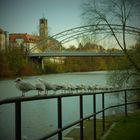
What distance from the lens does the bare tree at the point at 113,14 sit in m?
7.55

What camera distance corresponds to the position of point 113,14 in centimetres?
777

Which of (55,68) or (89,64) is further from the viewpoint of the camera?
(89,64)

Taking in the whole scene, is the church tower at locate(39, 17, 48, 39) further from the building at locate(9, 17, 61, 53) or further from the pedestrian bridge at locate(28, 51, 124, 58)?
the pedestrian bridge at locate(28, 51, 124, 58)

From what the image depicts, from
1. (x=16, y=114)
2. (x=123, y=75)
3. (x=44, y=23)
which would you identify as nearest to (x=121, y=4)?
(x=123, y=75)

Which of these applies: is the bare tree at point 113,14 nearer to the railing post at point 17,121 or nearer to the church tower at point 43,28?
the church tower at point 43,28

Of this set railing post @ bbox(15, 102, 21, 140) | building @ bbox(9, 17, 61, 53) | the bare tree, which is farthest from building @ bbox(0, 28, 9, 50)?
the bare tree

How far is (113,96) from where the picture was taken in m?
7.62

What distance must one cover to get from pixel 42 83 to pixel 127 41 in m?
3.99

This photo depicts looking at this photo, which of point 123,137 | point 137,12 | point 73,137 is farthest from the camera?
point 137,12

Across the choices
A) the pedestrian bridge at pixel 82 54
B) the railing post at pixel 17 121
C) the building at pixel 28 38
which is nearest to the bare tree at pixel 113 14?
the pedestrian bridge at pixel 82 54

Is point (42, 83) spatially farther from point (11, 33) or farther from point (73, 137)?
point (11, 33)

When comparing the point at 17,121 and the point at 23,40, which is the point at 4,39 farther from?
the point at 17,121

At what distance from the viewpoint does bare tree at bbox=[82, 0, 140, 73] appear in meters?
7.55

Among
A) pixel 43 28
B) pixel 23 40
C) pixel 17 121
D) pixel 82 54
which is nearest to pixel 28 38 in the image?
pixel 23 40
